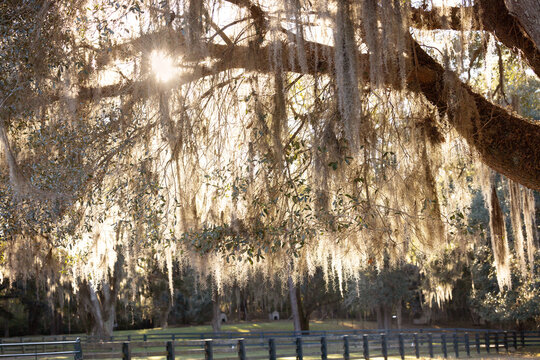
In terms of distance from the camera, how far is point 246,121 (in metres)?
7.05

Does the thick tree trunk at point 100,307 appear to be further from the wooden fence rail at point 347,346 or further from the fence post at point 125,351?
the fence post at point 125,351

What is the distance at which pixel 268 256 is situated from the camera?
274 inches

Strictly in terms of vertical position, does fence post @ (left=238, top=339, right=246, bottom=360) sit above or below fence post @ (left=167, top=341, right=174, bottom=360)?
below

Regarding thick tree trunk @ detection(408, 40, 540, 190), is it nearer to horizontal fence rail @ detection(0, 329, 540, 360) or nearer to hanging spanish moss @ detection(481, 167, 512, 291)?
hanging spanish moss @ detection(481, 167, 512, 291)

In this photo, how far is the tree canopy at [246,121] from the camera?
18.3 feet

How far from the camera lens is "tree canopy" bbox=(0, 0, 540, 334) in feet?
18.3

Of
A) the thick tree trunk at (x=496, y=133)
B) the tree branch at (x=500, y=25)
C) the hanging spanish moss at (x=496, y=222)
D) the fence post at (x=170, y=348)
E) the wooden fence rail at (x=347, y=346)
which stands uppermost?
the tree branch at (x=500, y=25)

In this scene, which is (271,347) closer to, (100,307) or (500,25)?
(500,25)

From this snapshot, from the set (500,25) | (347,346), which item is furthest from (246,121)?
(347,346)

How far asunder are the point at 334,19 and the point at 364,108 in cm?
136

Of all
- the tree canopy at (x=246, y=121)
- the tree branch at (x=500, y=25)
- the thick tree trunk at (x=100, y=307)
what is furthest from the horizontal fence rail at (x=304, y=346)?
the tree branch at (x=500, y=25)

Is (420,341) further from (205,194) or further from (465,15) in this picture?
(465,15)

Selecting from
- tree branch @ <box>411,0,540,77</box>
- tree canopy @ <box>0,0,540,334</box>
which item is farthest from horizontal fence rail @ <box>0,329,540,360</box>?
tree branch @ <box>411,0,540,77</box>

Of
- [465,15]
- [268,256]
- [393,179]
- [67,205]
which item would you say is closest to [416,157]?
[393,179]
